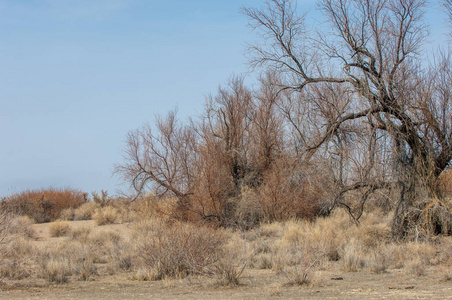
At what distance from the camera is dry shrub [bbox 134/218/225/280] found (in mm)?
11664

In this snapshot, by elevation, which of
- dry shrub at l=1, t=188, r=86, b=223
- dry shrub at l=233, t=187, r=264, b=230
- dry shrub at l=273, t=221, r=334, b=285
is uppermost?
dry shrub at l=1, t=188, r=86, b=223

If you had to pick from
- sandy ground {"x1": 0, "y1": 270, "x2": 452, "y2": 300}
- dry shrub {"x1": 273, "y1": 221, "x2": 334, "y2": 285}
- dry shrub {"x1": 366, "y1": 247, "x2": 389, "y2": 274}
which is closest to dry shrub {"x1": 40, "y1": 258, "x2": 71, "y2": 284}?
sandy ground {"x1": 0, "y1": 270, "x2": 452, "y2": 300}

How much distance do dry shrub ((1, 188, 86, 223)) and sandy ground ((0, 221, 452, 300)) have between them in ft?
62.4

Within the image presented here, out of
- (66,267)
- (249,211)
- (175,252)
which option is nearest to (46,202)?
(249,211)

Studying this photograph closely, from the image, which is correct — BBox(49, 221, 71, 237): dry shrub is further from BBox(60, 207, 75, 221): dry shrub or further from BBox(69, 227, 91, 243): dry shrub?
BBox(60, 207, 75, 221): dry shrub

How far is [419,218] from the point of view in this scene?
13844 millimetres

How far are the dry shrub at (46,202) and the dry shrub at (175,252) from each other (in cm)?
1886

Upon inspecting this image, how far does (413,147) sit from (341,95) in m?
2.57

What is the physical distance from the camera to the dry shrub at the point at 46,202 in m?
30.7

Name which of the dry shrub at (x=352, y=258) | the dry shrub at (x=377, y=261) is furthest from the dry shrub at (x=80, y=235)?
the dry shrub at (x=377, y=261)

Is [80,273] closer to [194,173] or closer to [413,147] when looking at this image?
[413,147]

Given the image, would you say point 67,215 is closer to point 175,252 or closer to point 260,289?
point 175,252

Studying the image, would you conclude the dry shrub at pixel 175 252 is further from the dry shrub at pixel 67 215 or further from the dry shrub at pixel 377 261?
the dry shrub at pixel 67 215

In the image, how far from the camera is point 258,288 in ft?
32.0
